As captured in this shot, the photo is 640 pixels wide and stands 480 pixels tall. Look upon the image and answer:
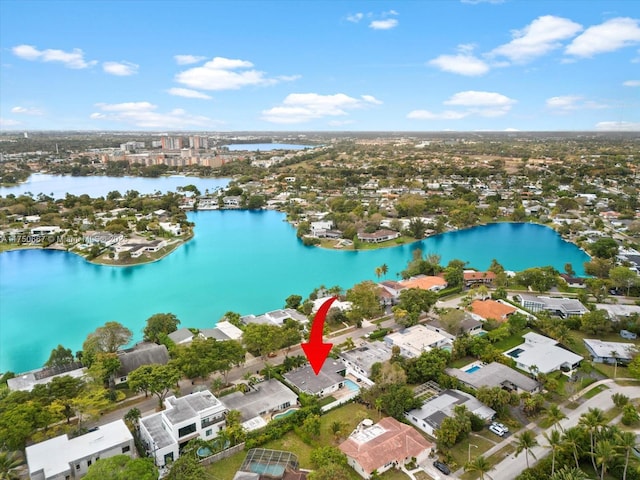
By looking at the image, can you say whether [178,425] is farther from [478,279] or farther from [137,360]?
[478,279]

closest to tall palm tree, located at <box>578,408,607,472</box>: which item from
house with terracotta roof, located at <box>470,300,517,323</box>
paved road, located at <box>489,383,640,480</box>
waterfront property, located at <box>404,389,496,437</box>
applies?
paved road, located at <box>489,383,640,480</box>

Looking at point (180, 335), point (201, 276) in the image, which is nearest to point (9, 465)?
point (180, 335)

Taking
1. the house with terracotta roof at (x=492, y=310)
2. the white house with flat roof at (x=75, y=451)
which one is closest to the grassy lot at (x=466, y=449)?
the house with terracotta roof at (x=492, y=310)

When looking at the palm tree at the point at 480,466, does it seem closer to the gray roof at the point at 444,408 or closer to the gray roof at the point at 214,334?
the gray roof at the point at 444,408

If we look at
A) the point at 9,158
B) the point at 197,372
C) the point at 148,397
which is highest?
the point at 9,158

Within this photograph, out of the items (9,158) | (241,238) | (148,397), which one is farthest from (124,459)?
(9,158)

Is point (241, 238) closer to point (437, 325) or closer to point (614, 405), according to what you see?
point (437, 325)
